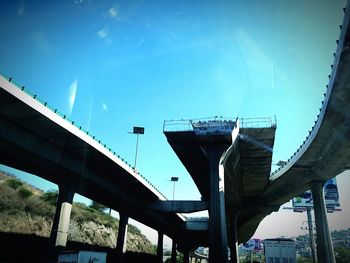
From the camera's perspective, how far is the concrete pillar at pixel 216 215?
106 ft

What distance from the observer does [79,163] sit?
30.9 m

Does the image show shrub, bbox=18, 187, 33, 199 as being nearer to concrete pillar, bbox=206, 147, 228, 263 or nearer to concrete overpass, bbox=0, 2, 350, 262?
concrete overpass, bbox=0, 2, 350, 262

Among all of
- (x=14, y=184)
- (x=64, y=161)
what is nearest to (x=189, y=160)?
(x=64, y=161)

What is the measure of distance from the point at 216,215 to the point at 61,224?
55.2 ft

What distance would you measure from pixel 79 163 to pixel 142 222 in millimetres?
34329

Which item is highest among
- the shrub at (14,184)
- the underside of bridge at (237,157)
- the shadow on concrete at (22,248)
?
the underside of bridge at (237,157)

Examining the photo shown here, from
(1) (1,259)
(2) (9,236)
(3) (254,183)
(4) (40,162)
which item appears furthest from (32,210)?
(3) (254,183)

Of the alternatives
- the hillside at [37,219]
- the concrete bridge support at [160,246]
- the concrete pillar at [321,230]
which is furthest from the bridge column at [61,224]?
the concrete bridge support at [160,246]

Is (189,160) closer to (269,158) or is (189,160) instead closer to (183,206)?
(183,206)

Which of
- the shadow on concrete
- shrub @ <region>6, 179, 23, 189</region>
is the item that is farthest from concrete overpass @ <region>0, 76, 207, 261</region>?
shrub @ <region>6, 179, 23, 189</region>

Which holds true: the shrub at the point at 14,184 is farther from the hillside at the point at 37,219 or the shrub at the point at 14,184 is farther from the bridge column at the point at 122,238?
the bridge column at the point at 122,238

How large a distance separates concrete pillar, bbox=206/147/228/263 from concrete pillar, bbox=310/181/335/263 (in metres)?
19.2

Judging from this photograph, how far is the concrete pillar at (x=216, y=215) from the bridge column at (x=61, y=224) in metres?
15.5

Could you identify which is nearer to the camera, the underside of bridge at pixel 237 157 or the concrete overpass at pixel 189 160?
the concrete overpass at pixel 189 160
